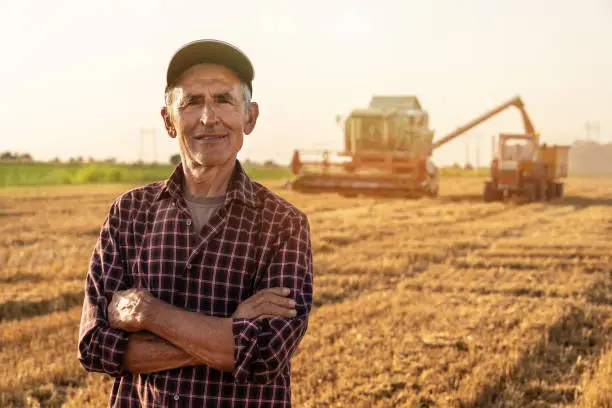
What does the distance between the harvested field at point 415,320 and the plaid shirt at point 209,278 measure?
10.5ft

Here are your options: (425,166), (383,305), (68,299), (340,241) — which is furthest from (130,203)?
(425,166)

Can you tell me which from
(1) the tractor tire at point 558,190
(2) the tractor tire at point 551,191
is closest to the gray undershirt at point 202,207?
(2) the tractor tire at point 551,191

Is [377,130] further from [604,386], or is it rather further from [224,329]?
[224,329]

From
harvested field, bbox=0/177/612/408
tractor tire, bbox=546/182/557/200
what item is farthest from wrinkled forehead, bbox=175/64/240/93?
tractor tire, bbox=546/182/557/200

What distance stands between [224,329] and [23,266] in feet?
32.7

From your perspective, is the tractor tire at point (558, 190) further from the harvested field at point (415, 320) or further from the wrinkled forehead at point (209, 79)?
the wrinkled forehead at point (209, 79)

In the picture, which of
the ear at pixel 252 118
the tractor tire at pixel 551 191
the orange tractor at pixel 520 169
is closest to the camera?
the ear at pixel 252 118

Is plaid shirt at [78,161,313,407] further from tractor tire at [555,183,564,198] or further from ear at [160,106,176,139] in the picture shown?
tractor tire at [555,183,564,198]

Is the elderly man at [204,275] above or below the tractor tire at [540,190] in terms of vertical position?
above

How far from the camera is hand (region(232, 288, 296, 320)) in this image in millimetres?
2281

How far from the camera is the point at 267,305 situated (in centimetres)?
229

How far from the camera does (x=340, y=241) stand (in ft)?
47.8

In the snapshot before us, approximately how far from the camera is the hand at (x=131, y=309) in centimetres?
231

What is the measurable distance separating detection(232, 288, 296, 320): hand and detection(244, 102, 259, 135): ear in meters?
0.55
